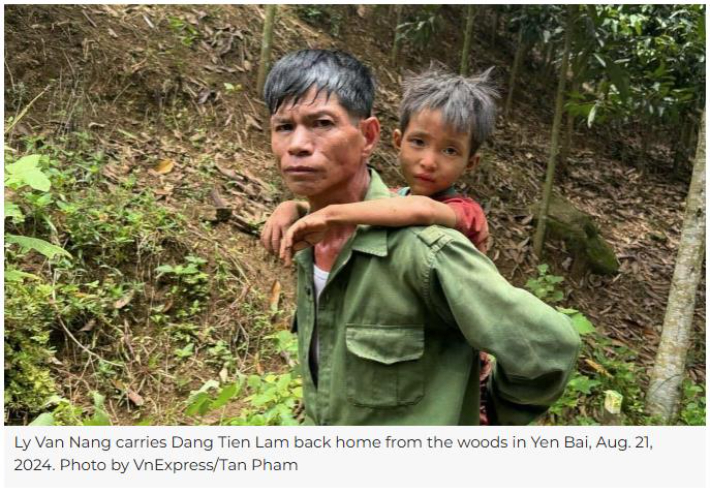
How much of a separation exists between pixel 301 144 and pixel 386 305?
41 cm

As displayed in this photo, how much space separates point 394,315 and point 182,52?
524 centimetres

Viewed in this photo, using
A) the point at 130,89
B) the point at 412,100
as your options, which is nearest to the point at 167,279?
the point at 130,89

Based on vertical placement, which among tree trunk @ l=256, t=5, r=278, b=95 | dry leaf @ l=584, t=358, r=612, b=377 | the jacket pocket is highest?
tree trunk @ l=256, t=5, r=278, b=95

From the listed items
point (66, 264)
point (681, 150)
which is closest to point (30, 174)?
point (66, 264)

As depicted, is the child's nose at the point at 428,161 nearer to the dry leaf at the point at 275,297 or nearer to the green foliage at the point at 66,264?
the green foliage at the point at 66,264

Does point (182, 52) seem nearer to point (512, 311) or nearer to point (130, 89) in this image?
point (130, 89)

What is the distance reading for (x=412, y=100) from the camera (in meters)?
1.82

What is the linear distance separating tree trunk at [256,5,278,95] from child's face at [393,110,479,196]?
3920 millimetres

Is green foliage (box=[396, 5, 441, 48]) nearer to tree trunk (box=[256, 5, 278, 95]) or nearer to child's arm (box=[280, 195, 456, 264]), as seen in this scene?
tree trunk (box=[256, 5, 278, 95])

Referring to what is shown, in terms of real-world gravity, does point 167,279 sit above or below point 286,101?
below

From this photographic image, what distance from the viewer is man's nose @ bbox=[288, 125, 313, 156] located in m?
1.34

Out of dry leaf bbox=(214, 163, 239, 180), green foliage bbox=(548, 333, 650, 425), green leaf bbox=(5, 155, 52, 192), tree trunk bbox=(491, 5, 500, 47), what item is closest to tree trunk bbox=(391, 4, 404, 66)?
tree trunk bbox=(491, 5, 500, 47)

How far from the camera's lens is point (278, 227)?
153 centimetres

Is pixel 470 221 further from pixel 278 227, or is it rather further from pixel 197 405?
pixel 197 405
